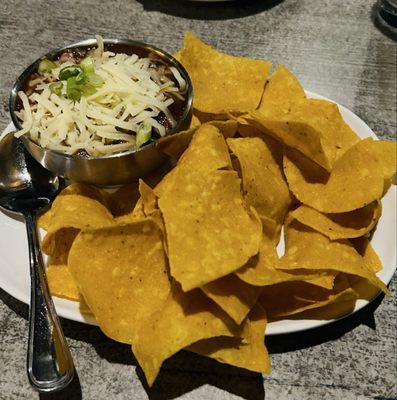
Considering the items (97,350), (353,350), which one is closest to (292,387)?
(353,350)

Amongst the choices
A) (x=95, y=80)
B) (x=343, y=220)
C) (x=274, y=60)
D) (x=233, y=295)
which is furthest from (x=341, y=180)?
(x=274, y=60)

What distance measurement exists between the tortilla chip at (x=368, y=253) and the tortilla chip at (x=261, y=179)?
8.1 inches

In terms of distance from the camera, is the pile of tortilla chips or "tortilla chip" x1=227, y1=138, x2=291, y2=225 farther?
"tortilla chip" x1=227, y1=138, x2=291, y2=225

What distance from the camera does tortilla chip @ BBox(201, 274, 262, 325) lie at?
105 centimetres

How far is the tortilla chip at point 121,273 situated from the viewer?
3.62 feet

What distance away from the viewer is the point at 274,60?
84.0 inches

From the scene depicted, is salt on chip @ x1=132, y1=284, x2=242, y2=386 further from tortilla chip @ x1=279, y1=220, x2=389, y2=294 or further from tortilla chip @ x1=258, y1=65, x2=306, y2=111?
tortilla chip @ x1=258, y1=65, x2=306, y2=111

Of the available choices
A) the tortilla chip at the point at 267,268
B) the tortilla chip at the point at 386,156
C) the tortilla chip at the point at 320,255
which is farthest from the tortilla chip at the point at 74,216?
the tortilla chip at the point at 386,156

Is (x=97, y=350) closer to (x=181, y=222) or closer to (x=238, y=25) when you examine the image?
(x=181, y=222)

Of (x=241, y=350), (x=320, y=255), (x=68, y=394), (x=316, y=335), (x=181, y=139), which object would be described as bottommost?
(x=68, y=394)

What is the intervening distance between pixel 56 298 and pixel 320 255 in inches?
24.8

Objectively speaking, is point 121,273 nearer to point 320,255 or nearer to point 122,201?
point 122,201

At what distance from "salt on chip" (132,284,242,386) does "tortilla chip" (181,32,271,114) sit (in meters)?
0.63

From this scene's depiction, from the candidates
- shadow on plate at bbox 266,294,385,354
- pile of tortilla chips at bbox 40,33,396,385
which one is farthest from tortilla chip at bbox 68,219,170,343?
shadow on plate at bbox 266,294,385,354
